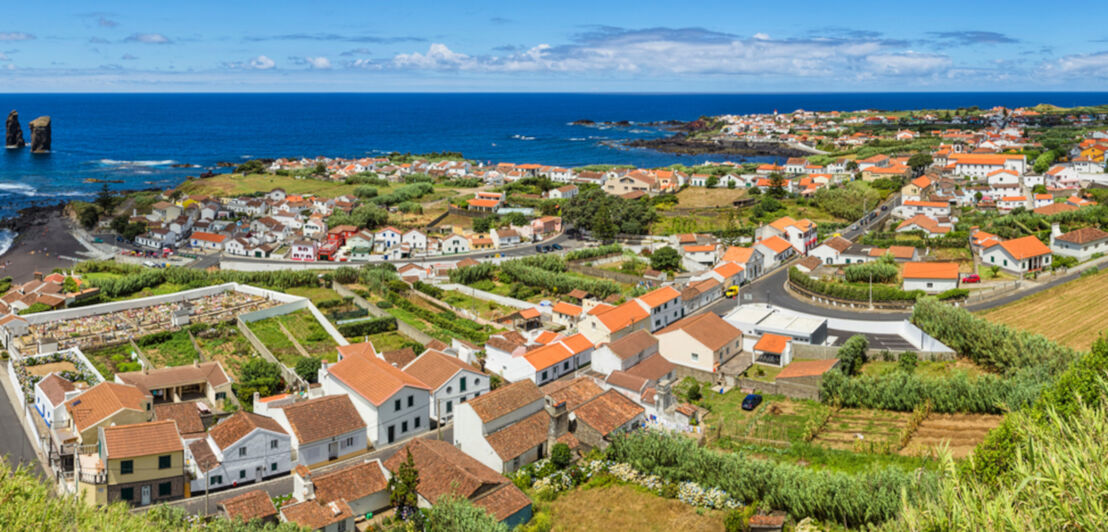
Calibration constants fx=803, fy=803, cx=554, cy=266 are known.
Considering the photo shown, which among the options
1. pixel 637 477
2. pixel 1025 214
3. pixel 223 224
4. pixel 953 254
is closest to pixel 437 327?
pixel 637 477

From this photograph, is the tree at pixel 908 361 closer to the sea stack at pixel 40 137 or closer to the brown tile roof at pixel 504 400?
the brown tile roof at pixel 504 400

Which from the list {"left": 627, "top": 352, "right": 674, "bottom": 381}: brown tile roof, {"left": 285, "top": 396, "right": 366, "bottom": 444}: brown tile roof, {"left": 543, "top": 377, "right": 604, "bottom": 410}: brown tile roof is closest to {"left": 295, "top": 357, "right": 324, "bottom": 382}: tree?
{"left": 285, "top": 396, "right": 366, "bottom": 444}: brown tile roof

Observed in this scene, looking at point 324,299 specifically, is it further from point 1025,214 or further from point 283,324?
point 1025,214

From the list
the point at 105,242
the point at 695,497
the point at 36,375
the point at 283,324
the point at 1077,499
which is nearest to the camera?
the point at 1077,499

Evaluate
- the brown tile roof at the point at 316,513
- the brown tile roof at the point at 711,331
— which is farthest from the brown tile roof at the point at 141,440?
the brown tile roof at the point at 711,331

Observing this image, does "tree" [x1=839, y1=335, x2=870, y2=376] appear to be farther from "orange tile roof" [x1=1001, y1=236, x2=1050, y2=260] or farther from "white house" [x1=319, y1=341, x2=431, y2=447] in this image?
"orange tile roof" [x1=1001, y1=236, x2=1050, y2=260]
